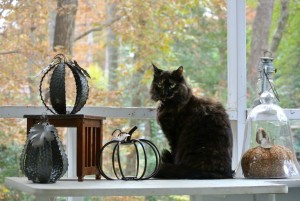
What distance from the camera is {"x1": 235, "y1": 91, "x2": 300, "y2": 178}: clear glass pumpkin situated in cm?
283

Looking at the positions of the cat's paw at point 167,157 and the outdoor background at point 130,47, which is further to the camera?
the outdoor background at point 130,47

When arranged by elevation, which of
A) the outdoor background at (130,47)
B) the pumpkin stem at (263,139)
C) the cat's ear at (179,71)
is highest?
the outdoor background at (130,47)

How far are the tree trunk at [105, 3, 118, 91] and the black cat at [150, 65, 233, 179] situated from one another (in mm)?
1504

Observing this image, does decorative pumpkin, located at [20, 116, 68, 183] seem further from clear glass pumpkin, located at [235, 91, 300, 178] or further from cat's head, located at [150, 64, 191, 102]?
clear glass pumpkin, located at [235, 91, 300, 178]

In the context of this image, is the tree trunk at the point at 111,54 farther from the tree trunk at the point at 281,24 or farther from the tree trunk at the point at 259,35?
the tree trunk at the point at 281,24

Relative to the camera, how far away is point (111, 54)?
510cm

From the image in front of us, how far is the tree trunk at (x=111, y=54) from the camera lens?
173 inches

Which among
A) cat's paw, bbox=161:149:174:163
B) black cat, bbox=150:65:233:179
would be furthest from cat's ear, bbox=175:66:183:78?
cat's paw, bbox=161:149:174:163

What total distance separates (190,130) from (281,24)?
174cm

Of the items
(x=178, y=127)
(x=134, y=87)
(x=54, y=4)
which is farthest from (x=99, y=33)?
(x=178, y=127)

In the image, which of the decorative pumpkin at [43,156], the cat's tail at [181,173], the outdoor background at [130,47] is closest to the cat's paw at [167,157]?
the cat's tail at [181,173]

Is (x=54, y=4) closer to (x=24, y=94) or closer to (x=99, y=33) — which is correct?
(x=24, y=94)

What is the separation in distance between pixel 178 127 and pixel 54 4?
58.6 inches

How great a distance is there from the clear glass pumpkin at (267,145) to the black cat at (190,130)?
11 cm
